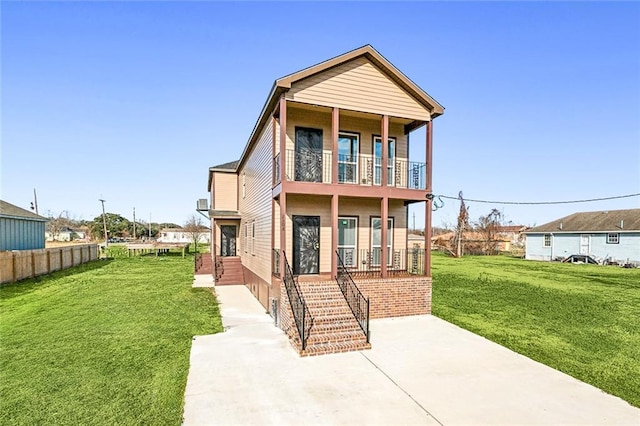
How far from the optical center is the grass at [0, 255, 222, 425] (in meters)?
4.70

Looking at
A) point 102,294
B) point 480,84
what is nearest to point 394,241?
point 480,84

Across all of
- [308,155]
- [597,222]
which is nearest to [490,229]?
[597,222]

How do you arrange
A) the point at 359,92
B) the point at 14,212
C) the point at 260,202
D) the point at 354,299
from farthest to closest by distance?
the point at 14,212
the point at 260,202
the point at 359,92
the point at 354,299

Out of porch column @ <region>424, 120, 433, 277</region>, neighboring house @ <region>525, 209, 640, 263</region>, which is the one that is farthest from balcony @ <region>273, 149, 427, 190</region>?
neighboring house @ <region>525, 209, 640, 263</region>

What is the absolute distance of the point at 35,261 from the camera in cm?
1833

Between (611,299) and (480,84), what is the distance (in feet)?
36.9

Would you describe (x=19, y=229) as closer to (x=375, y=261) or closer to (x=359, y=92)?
(x=375, y=261)

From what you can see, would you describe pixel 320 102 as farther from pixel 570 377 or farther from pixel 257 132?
pixel 570 377

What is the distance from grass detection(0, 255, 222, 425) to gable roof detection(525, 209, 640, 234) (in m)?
37.5

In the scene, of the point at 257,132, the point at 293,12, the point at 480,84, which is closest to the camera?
the point at 293,12

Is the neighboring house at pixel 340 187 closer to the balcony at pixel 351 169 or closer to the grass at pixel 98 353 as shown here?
the balcony at pixel 351 169

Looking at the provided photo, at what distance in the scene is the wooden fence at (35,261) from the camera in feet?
52.2

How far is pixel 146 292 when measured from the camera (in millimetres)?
14094

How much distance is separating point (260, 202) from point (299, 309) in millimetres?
5971
